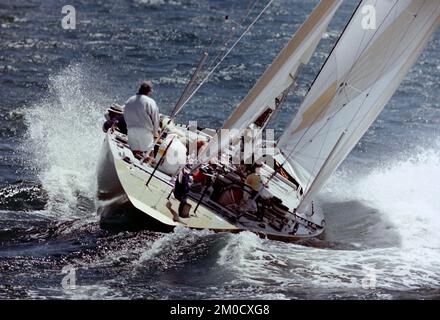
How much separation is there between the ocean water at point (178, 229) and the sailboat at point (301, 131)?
0.58 meters

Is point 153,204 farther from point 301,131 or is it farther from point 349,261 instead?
point 301,131

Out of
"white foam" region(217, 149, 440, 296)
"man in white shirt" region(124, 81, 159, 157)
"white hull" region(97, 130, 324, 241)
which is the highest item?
"man in white shirt" region(124, 81, 159, 157)

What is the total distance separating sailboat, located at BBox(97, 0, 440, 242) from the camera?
13344 mm

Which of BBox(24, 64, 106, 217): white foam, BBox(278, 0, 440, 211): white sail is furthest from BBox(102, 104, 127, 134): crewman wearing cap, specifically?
BBox(278, 0, 440, 211): white sail

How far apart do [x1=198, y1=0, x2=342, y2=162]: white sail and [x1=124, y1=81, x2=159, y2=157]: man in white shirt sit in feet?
4.43

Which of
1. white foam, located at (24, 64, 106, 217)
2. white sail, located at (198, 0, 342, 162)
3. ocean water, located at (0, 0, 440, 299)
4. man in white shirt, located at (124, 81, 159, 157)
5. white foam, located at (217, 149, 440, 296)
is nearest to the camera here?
ocean water, located at (0, 0, 440, 299)

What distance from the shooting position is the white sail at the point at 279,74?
44.7ft

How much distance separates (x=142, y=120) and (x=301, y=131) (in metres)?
2.54

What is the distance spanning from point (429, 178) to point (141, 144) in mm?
6896

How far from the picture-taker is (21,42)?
30.5 meters

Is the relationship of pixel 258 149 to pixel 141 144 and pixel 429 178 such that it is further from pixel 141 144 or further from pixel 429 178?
pixel 429 178

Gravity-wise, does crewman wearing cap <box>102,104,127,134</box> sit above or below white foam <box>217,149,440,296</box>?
above

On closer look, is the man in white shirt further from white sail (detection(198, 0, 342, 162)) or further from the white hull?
white sail (detection(198, 0, 342, 162))

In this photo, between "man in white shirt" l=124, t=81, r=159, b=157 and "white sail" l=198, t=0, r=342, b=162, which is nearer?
"white sail" l=198, t=0, r=342, b=162
